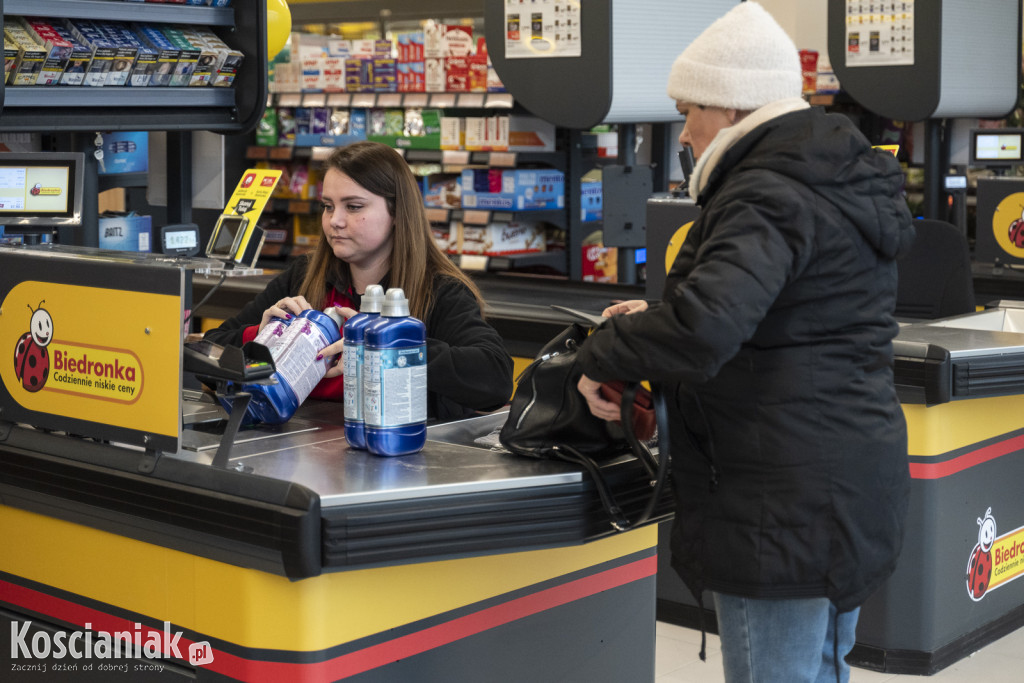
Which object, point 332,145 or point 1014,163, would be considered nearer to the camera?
point 1014,163

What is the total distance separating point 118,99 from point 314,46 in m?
5.83

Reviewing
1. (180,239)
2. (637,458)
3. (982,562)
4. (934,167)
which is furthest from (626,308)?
Result: (934,167)

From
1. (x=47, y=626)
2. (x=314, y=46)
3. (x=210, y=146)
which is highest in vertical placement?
(x=314, y=46)

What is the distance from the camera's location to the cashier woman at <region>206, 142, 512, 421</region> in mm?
2523

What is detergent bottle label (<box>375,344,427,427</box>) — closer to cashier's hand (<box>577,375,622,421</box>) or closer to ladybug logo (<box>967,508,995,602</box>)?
cashier's hand (<box>577,375,622,421</box>)

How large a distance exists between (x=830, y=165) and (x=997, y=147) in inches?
218

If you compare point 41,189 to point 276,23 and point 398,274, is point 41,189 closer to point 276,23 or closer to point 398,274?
point 398,274

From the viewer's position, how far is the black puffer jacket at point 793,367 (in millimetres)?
1750

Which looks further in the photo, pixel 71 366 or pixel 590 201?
pixel 590 201

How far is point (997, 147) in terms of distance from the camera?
6.78 metres

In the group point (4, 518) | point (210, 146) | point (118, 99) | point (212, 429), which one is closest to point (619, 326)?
point (212, 429)

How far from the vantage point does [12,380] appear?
2258 millimetres

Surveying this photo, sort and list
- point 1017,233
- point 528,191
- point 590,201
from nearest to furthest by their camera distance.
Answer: point 1017,233 < point 528,191 < point 590,201

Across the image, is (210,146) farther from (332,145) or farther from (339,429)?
(332,145)
